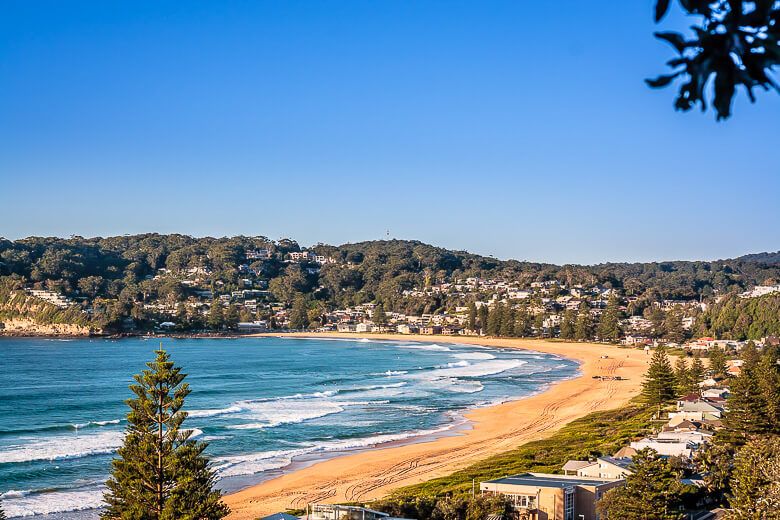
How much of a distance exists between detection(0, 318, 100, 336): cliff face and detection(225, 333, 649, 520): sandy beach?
78058mm

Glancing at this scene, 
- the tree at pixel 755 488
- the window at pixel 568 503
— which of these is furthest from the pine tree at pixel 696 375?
the window at pixel 568 503

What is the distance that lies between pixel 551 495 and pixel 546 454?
1028cm

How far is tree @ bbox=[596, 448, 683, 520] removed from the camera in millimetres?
17609

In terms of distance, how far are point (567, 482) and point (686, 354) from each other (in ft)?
183

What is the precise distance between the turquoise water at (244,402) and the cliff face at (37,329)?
22594 millimetres

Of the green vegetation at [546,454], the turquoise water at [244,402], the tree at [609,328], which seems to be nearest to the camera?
the green vegetation at [546,454]

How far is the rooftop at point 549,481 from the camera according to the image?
19812 millimetres

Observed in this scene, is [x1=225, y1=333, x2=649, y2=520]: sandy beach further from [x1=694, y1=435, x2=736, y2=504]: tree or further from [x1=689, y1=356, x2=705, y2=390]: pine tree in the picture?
[x1=694, y1=435, x2=736, y2=504]: tree

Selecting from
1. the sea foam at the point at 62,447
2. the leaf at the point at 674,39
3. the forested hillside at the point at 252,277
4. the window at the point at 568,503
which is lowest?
the sea foam at the point at 62,447

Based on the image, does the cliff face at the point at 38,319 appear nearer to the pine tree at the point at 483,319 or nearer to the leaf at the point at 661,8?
the pine tree at the point at 483,319

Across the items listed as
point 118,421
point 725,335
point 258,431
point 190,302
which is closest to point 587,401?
point 258,431

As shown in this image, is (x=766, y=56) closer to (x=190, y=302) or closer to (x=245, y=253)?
(x=190, y=302)

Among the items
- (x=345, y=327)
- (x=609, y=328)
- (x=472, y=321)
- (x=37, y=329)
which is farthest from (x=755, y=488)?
(x=345, y=327)

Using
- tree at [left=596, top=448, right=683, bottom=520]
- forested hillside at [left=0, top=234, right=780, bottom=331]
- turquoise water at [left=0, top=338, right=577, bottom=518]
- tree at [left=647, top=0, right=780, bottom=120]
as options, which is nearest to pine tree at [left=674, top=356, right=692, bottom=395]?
turquoise water at [left=0, top=338, right=577, bottom=518]
